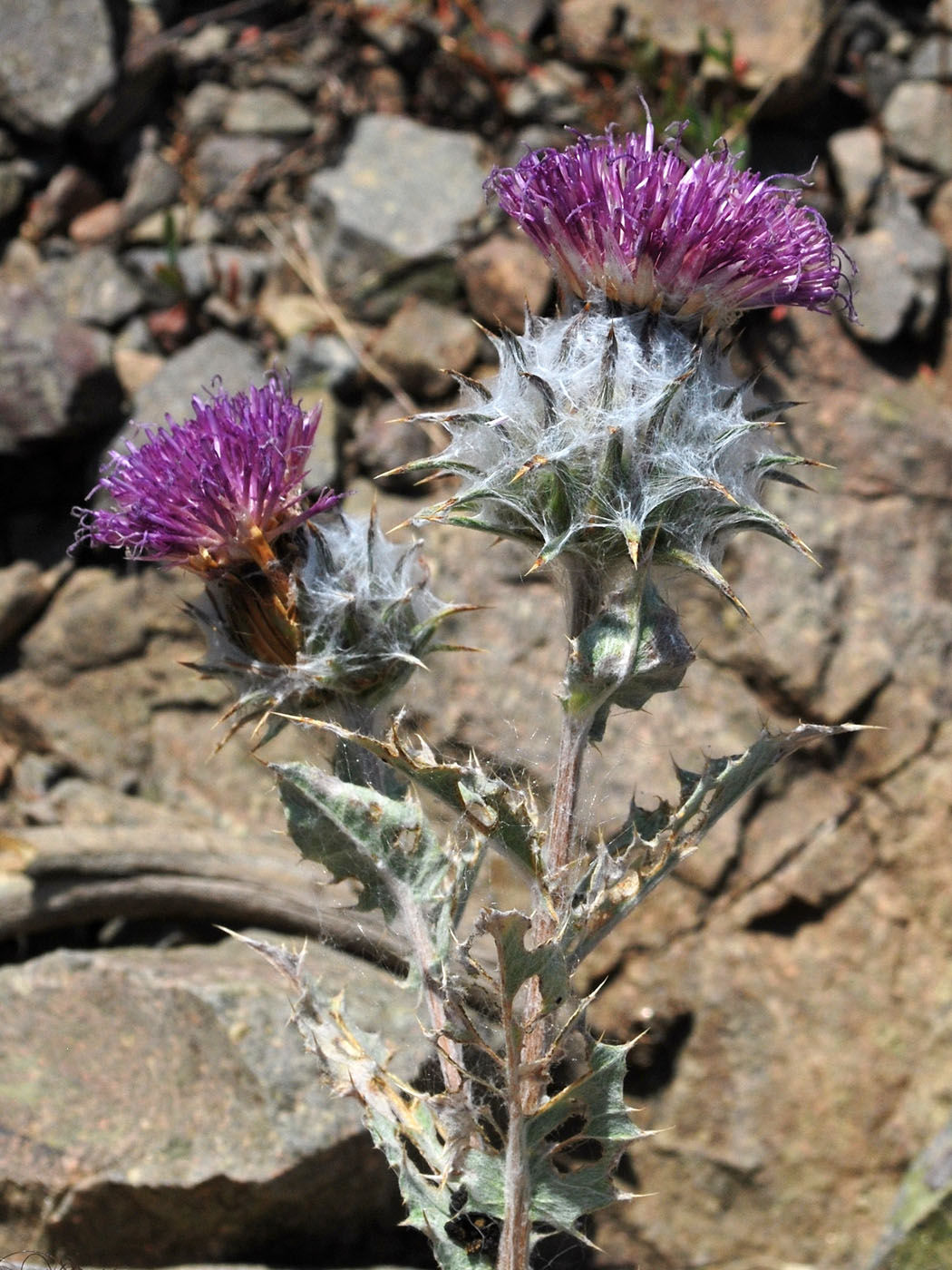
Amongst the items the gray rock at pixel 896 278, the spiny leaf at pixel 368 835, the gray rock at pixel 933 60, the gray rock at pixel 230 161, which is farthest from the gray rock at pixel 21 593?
the gray rock at pixel 933 60

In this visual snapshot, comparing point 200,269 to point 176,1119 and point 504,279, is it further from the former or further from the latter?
point 176,1119

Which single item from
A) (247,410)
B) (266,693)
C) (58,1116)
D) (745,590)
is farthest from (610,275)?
(58,1116)

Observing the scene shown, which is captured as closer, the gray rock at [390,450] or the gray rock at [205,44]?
the gray rock at [390,450]

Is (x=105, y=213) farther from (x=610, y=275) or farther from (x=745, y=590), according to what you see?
(x=610, y=275)

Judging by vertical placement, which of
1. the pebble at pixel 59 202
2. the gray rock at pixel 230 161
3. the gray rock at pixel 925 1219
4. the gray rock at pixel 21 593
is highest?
the pebble at pixel 59 202

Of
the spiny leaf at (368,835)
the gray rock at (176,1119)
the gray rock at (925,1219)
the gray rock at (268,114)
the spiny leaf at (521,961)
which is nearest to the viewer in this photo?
the spiny leaf at (521,961)

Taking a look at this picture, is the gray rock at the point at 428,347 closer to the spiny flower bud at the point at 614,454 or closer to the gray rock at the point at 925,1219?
the spiny flower bud at the point at 614,454

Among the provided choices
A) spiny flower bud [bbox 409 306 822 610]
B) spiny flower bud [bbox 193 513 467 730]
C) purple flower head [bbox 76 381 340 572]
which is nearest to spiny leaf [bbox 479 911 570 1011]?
spiny flower bud [bbox 409 306 822 610]
